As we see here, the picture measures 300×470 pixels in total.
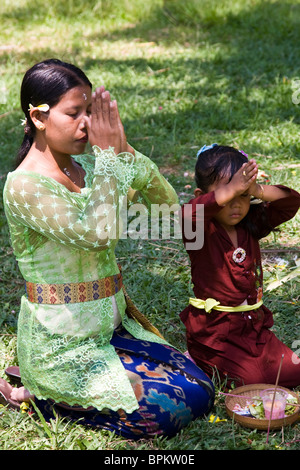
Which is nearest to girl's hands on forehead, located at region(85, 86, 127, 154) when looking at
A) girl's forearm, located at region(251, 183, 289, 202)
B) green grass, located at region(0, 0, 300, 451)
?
girl's forearm, located at region(251, 183, 289, 202)

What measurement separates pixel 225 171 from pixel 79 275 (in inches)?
32.9

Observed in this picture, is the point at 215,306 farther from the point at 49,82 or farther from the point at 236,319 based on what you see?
the point at 49,82

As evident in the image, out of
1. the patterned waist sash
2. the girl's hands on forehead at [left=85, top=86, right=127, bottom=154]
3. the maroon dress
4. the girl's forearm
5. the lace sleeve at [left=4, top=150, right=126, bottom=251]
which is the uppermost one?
the girl's hands on forehead at [left=85, top=86, right=127, bottom=154]

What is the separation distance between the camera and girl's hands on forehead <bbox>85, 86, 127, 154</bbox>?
8.43ft

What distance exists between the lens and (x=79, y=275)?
2842mm

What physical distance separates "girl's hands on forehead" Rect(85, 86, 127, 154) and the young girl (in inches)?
23.0

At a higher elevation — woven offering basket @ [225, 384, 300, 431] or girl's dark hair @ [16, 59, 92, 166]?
girl's dark hair @ [16, 59, 92, 166]

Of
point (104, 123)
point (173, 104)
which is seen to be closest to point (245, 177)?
point (104, 123)

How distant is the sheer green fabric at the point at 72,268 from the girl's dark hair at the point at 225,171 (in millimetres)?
285

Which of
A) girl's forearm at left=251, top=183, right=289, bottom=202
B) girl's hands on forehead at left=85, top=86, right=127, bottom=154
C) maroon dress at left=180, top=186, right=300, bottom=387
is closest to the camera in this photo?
girl's hands on forehead at left=85, top=86, right=127, bottom=154

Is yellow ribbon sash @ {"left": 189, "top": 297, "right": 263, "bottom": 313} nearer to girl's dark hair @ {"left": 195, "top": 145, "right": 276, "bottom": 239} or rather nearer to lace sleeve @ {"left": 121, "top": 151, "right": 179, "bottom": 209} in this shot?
girl's dark hair @ {"left": 195, "top": 145, "right": 276, "bottom": 239}

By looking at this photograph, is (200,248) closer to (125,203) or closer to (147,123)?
(125,203)

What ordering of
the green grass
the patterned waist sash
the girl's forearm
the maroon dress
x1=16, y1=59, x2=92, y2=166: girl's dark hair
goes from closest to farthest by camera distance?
x1=16, y1=59, x2=92, y2=166: girl's dark hair, the patterned waist sash, the green grass, the girl's forearm, the maroon dress
